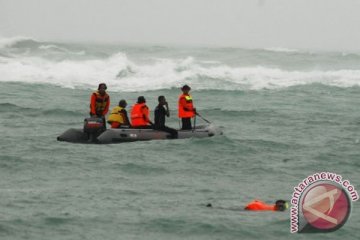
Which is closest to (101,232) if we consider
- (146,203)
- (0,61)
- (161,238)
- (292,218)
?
(161,238)

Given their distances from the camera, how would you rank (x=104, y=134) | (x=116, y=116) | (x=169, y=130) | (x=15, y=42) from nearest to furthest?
(x=104, y=134) → (x=169, y=130) → (x=116, y=116) → (x=15, y=42)

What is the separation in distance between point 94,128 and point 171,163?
11.2ft

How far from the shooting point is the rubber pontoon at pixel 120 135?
73.3 ft

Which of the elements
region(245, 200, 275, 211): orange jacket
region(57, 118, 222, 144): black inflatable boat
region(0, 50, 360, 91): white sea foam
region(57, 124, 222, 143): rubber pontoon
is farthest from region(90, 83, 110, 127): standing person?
region(0, 50, 360, 91): white sea foam

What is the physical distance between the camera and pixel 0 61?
47812mm

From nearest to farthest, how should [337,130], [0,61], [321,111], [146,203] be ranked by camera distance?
[146,203], [337,130], [321,111], [0,61]

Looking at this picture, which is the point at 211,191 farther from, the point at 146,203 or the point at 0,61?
the point at 0,61

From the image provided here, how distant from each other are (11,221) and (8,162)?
5.18 metres

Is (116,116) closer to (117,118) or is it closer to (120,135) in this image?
(117,118)

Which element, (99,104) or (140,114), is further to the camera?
(99,104)

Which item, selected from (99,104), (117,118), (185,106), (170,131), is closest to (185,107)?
(185,106)

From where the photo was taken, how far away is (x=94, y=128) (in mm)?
22484

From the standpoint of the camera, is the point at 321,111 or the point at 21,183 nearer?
the point at 21,183

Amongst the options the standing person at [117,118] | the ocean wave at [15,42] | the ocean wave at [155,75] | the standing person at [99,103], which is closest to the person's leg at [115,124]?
the standing person at [117,118]
